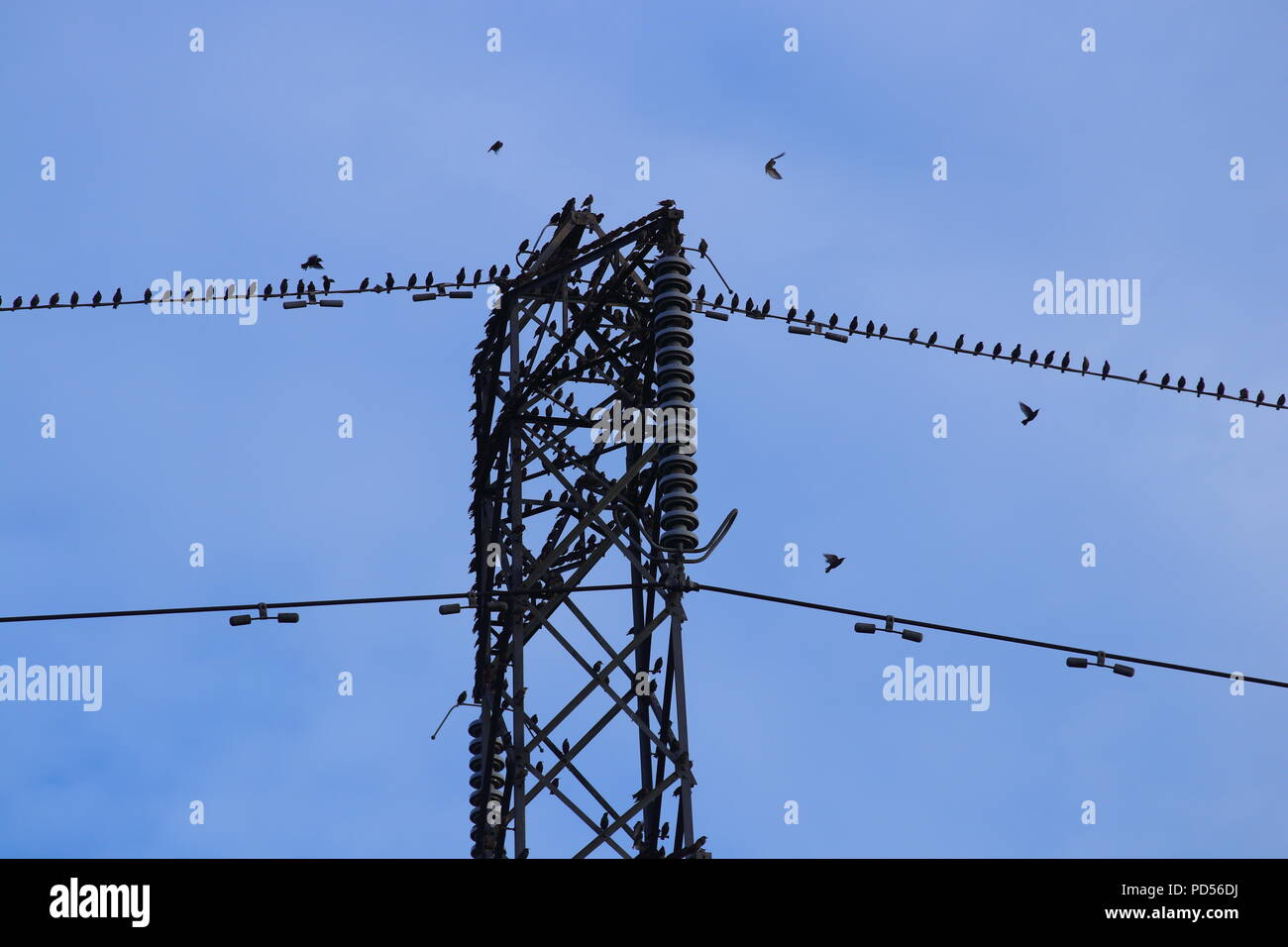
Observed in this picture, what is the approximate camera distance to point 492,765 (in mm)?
22484

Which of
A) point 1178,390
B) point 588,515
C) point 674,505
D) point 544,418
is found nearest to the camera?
point 674,505

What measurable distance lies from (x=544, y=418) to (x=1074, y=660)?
24.2 ft

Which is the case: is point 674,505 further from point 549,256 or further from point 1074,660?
point 1074,660

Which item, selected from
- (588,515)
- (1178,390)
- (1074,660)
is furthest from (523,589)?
(1178,390)

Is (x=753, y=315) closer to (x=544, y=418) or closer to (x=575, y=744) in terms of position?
(x=544, y=418)

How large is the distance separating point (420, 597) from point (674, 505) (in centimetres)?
339

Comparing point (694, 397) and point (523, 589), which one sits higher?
point (694, 397)

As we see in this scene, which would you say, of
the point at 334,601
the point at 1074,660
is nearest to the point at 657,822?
the point at 334,601

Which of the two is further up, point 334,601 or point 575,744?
point 334,601
